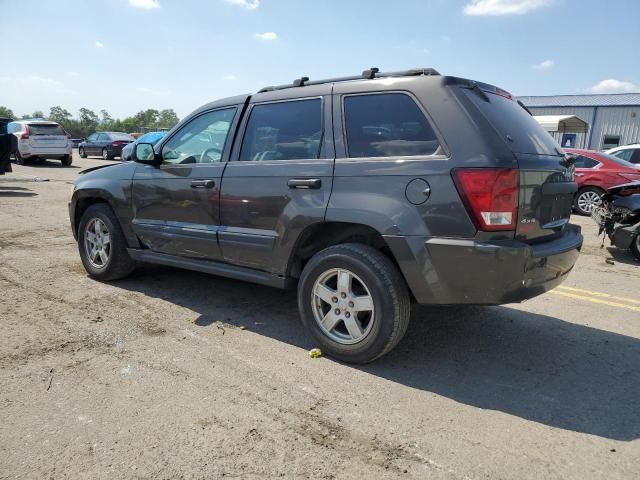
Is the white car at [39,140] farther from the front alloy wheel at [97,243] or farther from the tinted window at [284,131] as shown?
the tinted window at [284,131]

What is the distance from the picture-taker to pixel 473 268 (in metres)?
2.93

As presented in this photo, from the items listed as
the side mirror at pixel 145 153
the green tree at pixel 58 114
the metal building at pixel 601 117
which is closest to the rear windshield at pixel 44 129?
the side mirror at pixel 145 153

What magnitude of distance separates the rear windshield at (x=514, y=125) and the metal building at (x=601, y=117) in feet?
92.8

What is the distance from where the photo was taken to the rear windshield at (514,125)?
312cm

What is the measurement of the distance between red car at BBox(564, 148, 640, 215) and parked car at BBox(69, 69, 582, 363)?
8.50 metres

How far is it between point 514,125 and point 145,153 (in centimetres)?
325

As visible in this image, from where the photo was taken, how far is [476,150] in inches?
115

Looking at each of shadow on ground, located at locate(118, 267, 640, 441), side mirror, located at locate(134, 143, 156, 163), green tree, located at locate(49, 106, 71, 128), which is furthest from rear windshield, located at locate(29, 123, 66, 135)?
green tree, located at locate(49, 106, 71, 128)

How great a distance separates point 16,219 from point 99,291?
490 cm

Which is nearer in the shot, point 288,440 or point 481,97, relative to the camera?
point 288,440

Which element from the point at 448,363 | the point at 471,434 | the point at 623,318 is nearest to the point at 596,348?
the point at 623,318

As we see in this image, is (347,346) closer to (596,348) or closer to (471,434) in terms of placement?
(471,434)

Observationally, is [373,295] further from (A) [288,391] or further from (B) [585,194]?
(B) [585,194]

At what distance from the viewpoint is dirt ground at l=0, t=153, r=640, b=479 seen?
239 cm
